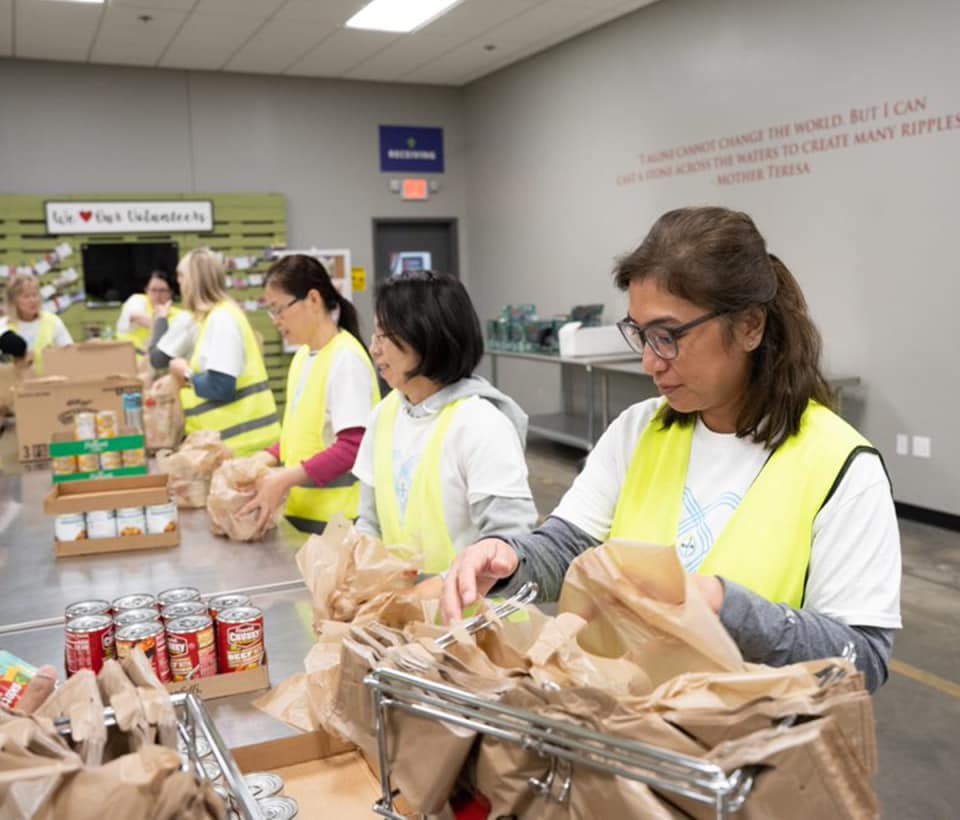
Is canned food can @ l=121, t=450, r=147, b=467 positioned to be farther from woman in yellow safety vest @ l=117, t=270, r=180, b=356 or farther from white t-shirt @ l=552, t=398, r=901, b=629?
woman in yellow safety vest @ l=117, t=270, r=180, b=356

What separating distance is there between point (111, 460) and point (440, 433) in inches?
62.0

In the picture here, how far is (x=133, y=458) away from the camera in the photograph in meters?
3.08

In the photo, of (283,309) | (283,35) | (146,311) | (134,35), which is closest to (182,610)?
(283,309)

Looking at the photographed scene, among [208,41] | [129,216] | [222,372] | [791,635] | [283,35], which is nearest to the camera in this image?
[791,635]

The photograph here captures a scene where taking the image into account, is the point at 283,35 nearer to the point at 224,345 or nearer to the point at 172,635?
the point at 224,345

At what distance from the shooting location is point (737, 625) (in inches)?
41.9

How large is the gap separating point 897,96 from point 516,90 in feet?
14.5

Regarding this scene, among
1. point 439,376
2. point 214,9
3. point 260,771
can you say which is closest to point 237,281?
point 214,9

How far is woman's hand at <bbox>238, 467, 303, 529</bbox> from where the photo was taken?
2529 millimetres

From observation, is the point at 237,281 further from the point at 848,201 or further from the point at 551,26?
the point at 848,201

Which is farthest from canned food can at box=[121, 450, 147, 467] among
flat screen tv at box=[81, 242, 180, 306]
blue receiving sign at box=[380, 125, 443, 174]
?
blue receiving sign at box=[380, 125, 443, 174]

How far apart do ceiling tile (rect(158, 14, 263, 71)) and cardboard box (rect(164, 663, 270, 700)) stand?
6.29 metres

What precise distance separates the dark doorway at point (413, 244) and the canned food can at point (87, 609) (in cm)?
809

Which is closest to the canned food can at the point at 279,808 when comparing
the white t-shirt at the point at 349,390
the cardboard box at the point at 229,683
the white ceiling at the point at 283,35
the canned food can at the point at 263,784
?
the canned food can at the point at 263,784
